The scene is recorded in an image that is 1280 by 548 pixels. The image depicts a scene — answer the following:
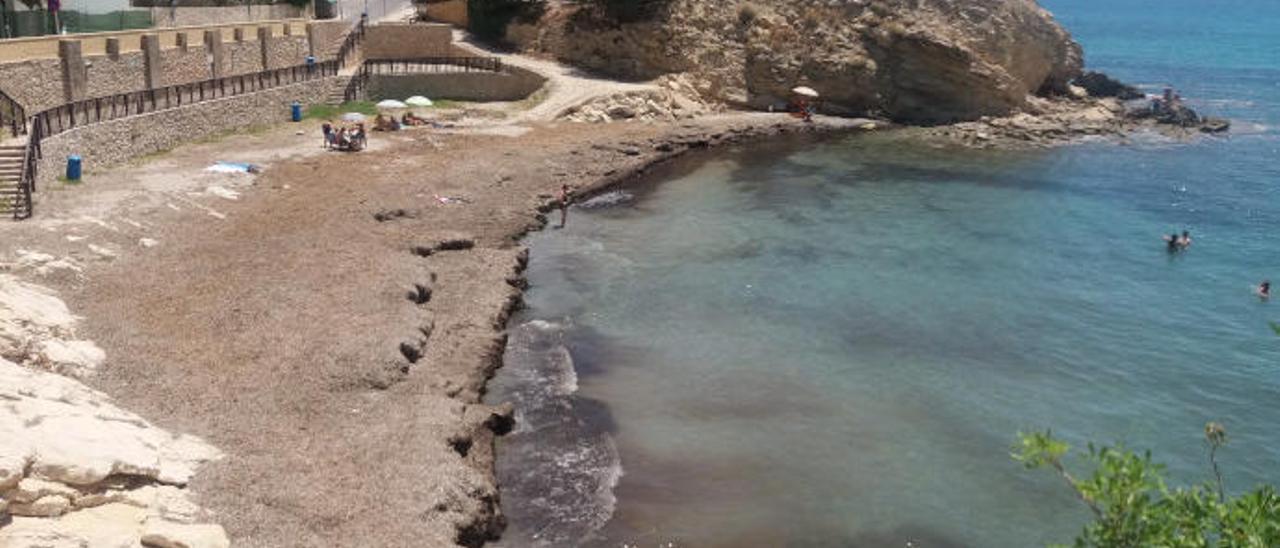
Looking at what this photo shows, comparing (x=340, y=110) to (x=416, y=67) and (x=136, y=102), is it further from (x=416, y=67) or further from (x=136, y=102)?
(x=136, y=102)

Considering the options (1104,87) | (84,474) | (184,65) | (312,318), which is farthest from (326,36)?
(1104,87)

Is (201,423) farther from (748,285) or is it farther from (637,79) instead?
(637,79)

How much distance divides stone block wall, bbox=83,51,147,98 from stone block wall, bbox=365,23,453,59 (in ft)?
60.0

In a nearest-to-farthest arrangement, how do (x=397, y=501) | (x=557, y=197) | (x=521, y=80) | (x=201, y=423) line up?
(x=397, y=501)
(x=201, y=423)
(x=557, y=197)
(x=521, y=80)

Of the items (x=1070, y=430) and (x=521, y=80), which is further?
(x=521, y=80)

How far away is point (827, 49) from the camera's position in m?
65.8

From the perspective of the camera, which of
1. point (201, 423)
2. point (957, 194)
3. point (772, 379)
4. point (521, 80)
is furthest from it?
point (521, 80)

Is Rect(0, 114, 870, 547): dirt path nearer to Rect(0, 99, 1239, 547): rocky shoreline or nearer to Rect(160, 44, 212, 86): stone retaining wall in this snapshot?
Rect(0, 99, 1239, 547): rocky shoreline

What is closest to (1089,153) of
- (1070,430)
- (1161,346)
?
(1161,346)

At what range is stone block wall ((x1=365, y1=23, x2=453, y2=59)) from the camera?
6125 centimetres

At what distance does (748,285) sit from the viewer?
35.4m

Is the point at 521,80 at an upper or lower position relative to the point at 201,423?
upper

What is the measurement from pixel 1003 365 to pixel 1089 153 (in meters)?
36.2

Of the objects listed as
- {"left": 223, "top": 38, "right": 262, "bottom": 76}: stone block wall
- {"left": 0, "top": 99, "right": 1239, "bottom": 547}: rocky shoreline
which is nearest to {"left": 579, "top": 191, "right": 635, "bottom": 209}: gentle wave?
{"left": 0, "top": 99, "right": 1239, "bottom": 547}: rocky shoreline
